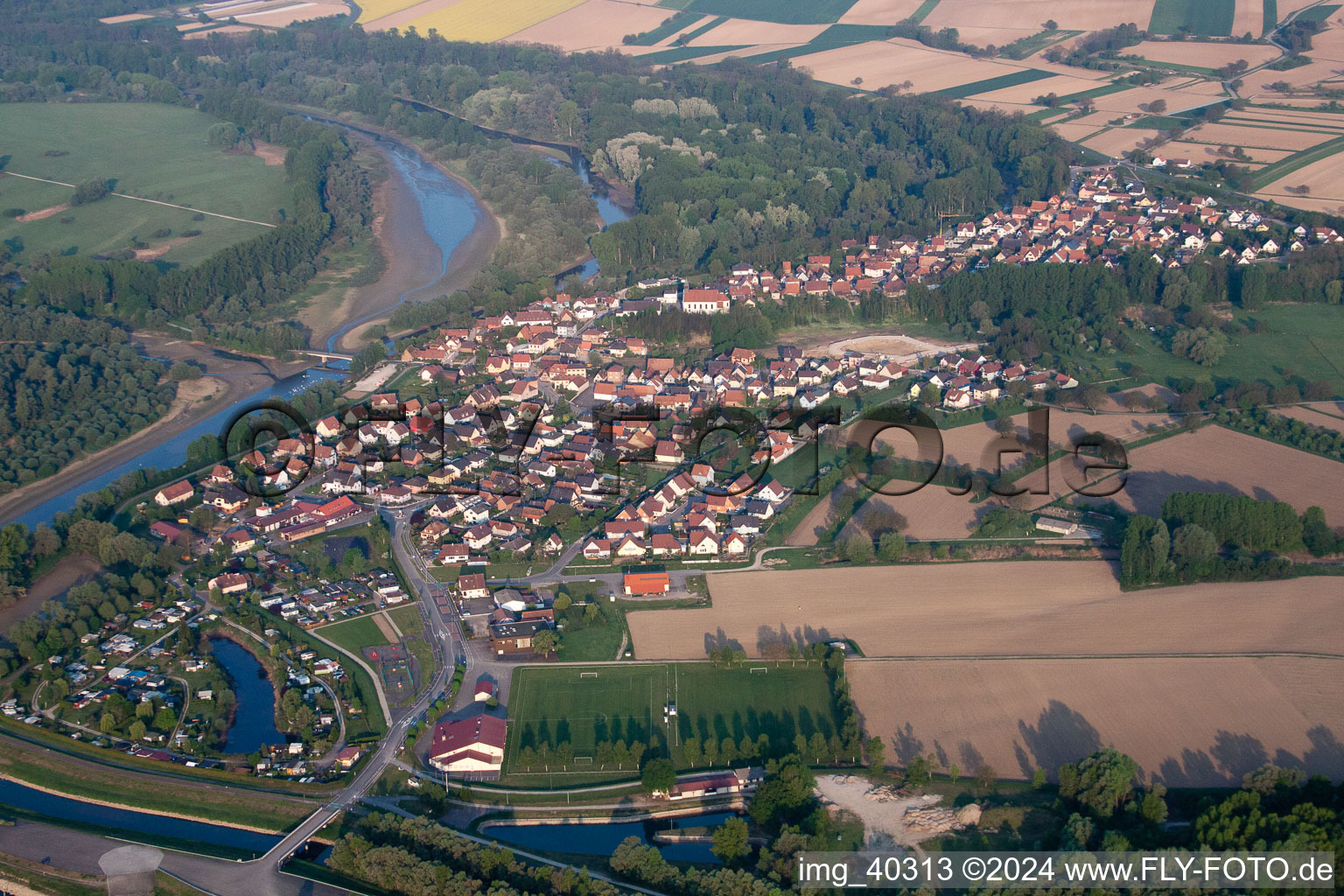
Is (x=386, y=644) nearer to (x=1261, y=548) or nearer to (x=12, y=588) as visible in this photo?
(x=12, y=588)

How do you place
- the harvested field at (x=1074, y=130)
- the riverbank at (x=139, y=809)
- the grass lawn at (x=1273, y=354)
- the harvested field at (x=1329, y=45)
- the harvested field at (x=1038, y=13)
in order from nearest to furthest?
the riverbank at (x=139, y=809)
the grass lawn at (x=1273, y=354)
the harvested field at (x=1074, y=130)
the harvested field at (x=1329, y=45)
the harvested field at (x=1038, y=13)

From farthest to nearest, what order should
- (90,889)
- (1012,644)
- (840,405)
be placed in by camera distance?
(840,405) → (1012,644) → (90,889)

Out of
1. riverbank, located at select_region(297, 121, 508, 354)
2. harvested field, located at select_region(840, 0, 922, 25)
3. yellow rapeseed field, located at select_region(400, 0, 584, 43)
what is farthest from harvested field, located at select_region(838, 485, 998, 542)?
yellow rapeseed field, located at select_region(400, 0, 584, 43)

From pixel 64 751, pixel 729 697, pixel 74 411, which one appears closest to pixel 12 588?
pixel 64 751

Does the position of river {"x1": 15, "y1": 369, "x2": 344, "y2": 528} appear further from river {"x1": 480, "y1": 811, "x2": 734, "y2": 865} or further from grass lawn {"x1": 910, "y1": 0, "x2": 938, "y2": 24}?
grass lawn {"x1": 910, "y1": 0, "x2": 938, "y2": 24}

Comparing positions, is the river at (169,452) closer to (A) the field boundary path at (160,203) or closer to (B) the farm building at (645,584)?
(B) the farm building at (645,584)

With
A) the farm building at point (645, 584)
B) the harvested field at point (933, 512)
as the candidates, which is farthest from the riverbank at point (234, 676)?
the harvested field at point (933, 512)
